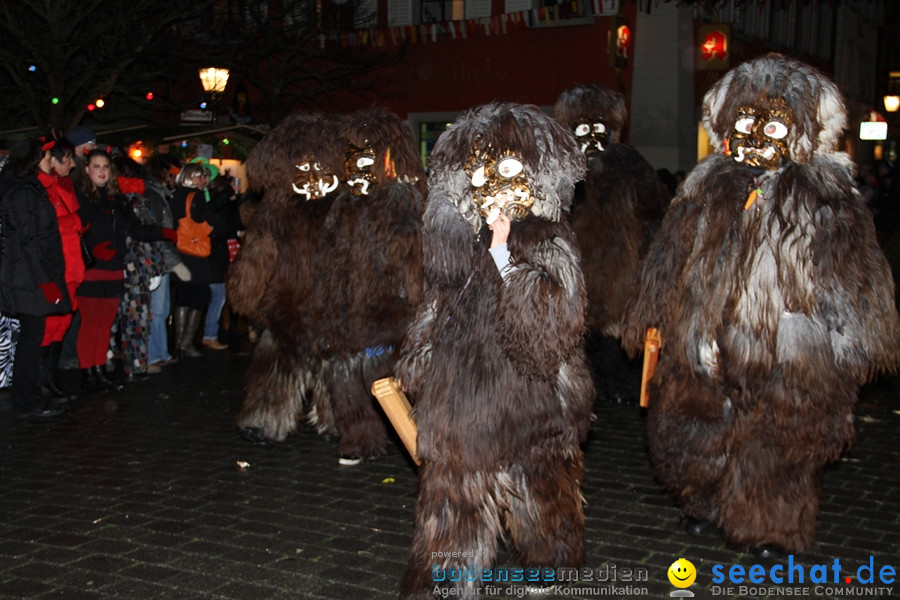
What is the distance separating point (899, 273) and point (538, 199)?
10171 mm

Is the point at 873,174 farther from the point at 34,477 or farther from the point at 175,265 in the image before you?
the point at 34,477

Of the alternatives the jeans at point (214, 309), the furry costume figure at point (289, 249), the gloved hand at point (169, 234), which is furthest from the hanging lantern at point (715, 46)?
the furry costume figure at point (289, 249)

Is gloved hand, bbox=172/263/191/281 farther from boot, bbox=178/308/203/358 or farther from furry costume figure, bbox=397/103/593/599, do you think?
furry costume figure, bbox=397/103/593/599

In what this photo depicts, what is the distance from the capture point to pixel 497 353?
14.0 feet

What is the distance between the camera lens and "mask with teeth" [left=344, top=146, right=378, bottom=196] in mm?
6555

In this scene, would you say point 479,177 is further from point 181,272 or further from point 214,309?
point 214,309

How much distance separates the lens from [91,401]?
882cm

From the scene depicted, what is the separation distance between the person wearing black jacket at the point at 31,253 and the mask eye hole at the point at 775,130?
18.6 feet

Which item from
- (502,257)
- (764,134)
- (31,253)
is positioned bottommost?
(31,253)

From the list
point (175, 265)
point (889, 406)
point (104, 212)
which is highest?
point (104, 212)

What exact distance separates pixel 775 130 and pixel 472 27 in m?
16.2

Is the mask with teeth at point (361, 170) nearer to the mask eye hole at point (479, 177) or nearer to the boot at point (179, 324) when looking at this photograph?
the mask eye hole at point (479, 177)

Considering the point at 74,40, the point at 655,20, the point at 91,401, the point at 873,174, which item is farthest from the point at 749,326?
the point at 655,20

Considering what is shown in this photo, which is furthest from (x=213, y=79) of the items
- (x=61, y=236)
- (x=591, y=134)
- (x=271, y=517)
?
(x=271, y=517)
